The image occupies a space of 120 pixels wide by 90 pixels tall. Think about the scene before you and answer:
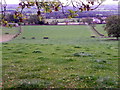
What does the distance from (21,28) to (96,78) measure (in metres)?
72.5

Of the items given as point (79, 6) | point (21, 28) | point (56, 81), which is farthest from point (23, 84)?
point (21, 28)

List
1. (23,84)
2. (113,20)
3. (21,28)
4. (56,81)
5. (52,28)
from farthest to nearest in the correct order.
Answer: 1. (52,28)
2. (21,28)
3. (113,20)
4. (56,81)
5. (23,84)

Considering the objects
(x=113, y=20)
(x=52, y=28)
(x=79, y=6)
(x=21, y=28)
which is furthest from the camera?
(x=52, y=28)

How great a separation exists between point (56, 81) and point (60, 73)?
165 centimetres

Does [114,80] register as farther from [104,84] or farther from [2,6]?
[2,6]

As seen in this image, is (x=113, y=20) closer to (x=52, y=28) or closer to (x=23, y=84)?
A: (x=52, y=28)

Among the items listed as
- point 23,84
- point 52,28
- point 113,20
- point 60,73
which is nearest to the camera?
point 23,84

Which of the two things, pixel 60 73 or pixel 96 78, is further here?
pixel 60 73

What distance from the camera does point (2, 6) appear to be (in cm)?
787

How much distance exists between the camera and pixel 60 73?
36.9 ft

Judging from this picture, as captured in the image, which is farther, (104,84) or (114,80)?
(114,80)

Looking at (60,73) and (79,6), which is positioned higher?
(79,6)

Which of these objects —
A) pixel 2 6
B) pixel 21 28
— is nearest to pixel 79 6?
pixel 2 6

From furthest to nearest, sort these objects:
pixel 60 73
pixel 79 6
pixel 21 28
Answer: pixel 21 28, pixel 60 73, pixel 79 6
